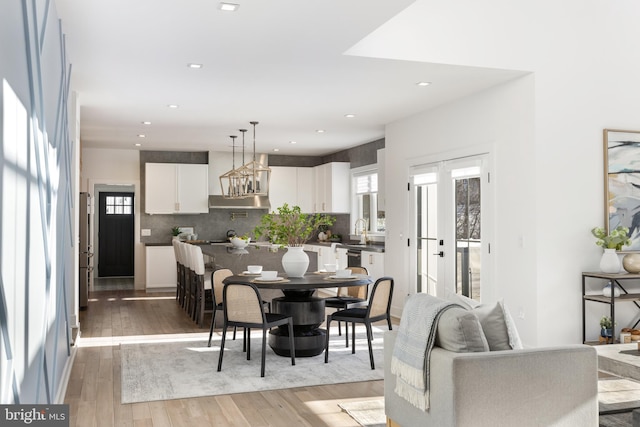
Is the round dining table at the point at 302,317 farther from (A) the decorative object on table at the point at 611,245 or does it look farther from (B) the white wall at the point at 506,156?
(A) the decorative object on table at the point at 611,245

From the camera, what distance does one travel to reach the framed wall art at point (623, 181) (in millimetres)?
5742

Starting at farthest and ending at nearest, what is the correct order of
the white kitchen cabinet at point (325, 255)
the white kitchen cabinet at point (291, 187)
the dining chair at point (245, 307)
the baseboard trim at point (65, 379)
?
the white kitchen cabinet at point (291, 187)
the white kitchen cabinet at point (325, 255)
the dining chair at point (245, 307)
the baseboard trim at point (65, 379)

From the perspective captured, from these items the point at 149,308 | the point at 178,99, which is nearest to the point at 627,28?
the point at 178,99

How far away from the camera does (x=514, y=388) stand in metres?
2.88

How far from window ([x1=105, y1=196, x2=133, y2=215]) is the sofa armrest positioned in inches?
461

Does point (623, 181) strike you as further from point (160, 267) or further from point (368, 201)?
point (160, 267)

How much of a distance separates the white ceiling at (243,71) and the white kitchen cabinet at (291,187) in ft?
9.12

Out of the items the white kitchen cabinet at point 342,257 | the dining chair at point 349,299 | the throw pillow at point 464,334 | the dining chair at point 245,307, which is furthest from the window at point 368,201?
the throw pillow at point 464,334

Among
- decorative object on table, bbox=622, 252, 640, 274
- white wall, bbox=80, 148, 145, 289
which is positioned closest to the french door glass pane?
decorative object on table, bbox=622, 252, 640, 274

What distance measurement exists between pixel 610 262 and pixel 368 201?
17.6ft

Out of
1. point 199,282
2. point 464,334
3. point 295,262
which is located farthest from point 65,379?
point 464,334

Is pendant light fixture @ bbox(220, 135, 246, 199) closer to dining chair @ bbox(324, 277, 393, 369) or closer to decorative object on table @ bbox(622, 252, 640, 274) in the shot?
dining chair @ bbox(324, 277, 393, 369)

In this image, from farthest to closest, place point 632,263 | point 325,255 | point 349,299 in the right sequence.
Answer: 1. point 325,255
2. point 349,299
3. point 632,263

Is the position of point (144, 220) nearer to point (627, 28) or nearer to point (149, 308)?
point (149, 308)
